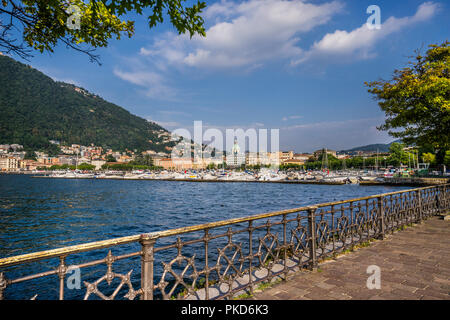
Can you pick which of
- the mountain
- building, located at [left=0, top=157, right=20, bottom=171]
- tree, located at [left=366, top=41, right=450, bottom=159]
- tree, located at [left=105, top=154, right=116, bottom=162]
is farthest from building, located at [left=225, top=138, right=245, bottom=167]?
tree, located at [left=366, top=41, right=450, bottom=159]

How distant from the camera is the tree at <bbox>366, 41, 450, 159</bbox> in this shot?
8.67 meters

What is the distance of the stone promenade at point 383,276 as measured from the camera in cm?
376

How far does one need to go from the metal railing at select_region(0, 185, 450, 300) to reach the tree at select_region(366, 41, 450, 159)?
7.90 feet

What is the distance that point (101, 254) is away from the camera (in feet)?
41.0

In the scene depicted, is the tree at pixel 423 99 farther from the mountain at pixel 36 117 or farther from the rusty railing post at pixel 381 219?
the mountain at pixel 36 117

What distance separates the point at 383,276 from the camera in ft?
14.5

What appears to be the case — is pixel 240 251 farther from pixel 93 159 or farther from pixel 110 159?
pixel 93 159

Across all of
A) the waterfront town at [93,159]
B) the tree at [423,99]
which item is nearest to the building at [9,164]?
the waterfront town at [93,159]

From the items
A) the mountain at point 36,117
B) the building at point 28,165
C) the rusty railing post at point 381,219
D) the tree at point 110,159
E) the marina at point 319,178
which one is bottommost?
the marina at point 319,178

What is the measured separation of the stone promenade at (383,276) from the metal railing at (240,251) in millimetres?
267
